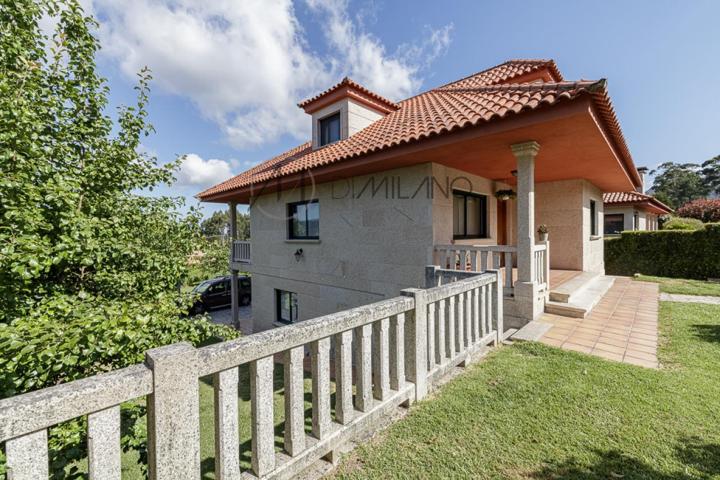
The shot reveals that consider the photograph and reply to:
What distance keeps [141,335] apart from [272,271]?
25.4 ft

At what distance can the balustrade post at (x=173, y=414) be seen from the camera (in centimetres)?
141

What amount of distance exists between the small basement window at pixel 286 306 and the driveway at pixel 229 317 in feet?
10.4

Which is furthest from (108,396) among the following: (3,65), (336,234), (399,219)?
(336,234)

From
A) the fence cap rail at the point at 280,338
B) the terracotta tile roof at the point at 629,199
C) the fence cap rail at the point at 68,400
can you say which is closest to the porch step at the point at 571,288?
the fence cap rail at the point at 280,338

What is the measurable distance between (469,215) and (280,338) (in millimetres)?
7154

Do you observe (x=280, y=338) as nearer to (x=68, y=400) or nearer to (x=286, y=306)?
(x=68, y=400)

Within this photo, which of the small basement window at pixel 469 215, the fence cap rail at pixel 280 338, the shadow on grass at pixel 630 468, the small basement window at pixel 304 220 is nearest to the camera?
the fence cap rail at pixel 280 338

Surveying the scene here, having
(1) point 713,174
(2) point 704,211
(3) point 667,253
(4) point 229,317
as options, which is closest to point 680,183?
(1) point 713,174

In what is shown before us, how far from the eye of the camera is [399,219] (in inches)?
267

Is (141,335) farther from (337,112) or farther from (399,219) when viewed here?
(337,112)

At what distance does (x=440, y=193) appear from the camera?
21.4ft

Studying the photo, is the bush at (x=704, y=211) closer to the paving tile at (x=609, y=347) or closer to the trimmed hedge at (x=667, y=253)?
the trimmed hedge at (x=667, y=253)

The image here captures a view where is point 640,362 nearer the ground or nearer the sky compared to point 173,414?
nearer the ground

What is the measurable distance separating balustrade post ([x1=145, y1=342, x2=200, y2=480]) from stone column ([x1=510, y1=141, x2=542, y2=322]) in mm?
5197
